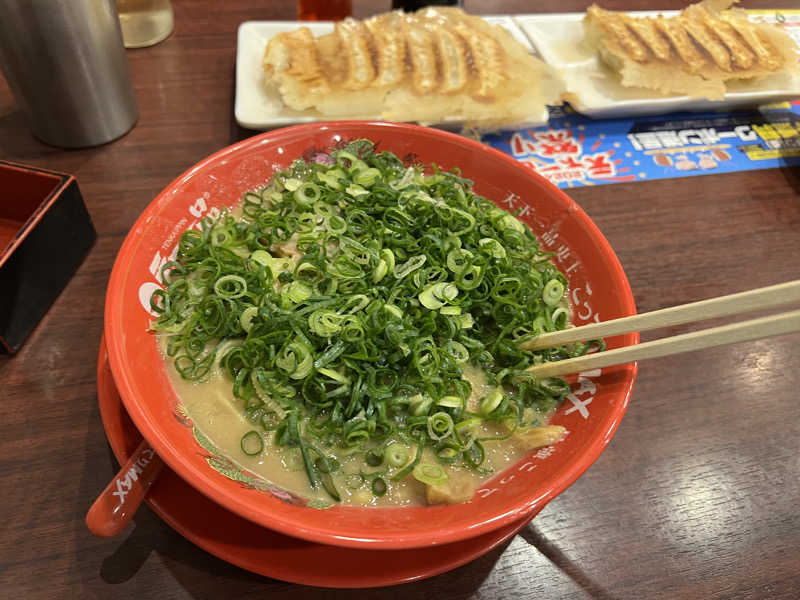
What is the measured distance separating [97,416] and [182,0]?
221 cm

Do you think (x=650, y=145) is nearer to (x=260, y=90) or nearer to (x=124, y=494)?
(x=260, y=90)

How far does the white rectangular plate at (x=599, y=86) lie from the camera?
2.21 metres

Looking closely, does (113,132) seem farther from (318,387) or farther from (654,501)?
(654,501)

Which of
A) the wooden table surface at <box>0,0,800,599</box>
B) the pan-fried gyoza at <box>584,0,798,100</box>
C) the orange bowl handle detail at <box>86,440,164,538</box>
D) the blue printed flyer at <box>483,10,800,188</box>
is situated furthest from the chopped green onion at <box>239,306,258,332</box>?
the pan-fried gyoza at <box>584,0,798,100</box>

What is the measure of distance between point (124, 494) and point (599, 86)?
2.32 metres

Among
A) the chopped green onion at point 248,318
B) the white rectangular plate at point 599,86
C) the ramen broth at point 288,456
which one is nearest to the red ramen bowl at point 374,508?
the ramen broth at point 288,456

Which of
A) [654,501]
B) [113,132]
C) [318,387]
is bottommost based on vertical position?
[654,501]

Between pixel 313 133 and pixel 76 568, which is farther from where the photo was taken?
pixel 313 133

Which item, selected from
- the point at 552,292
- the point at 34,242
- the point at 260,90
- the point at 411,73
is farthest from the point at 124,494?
the point at 411,73

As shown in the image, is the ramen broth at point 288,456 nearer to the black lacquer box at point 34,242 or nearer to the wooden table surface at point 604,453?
the wooden table surface at point 604,453

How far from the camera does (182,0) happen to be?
258 centimetres

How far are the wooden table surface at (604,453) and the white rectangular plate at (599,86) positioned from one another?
0.41 m

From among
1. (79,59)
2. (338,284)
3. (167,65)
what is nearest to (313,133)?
(338,284)

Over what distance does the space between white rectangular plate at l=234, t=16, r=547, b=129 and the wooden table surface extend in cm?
11
